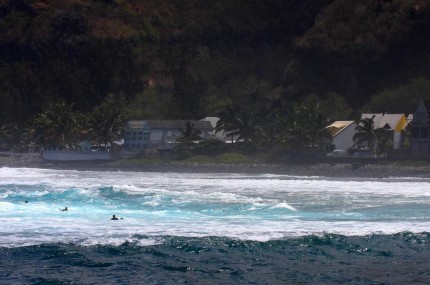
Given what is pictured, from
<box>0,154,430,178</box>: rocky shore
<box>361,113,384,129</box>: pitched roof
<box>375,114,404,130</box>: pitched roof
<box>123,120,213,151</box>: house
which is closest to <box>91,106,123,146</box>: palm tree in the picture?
<box>123,120,213,151</box>: house

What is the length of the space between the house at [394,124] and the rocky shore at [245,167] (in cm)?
1385

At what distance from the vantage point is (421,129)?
94.9 m

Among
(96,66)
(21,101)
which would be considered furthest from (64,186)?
(96,66)

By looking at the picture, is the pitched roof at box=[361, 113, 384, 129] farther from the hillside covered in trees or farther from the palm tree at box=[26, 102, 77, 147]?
the palm tree at box=[26, 102, 77, 147]

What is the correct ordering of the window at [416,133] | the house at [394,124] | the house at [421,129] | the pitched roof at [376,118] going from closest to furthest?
the house at [421,129] → the window at [416,133] → the house at [394,124] → the pitched roof at [376,118]

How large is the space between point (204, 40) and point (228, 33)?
4319mm

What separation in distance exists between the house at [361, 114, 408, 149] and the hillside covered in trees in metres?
8.99

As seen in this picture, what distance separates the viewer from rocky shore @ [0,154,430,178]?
8262 cm

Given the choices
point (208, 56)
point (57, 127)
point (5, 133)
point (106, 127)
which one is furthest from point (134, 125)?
point (208, 56)

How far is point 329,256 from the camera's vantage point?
3459cm

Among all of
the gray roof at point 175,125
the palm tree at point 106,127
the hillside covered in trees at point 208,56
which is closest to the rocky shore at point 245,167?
the palm tree at point 106,127

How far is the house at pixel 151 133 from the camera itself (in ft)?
385

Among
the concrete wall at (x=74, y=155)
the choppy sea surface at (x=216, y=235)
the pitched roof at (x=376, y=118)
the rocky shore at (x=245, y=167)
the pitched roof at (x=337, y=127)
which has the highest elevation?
the pitched roof at (x=376, y=118)

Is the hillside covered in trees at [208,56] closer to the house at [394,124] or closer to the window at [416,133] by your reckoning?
the house at [394,124]
